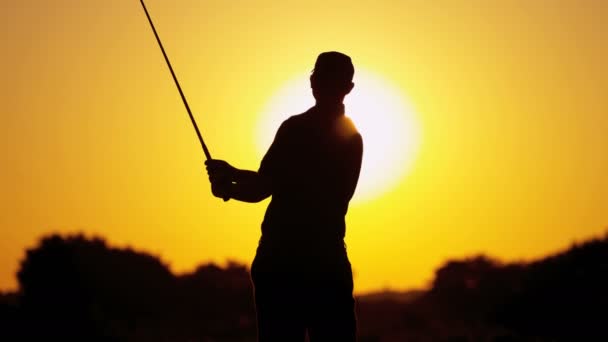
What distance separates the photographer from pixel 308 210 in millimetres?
8422

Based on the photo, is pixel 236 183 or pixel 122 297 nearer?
pixel 236 183

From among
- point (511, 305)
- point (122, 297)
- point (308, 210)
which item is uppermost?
point (122, 297)

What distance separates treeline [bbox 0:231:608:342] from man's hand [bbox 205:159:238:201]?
11473mm

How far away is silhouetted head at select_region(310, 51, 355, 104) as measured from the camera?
28.0 feet

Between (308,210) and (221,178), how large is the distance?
600mm

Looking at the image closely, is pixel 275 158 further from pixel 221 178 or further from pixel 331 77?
pixel 331 77

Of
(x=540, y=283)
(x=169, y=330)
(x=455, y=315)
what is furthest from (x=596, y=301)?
(x=169, y=330)

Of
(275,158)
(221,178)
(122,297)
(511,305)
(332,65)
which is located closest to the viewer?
(275,158)

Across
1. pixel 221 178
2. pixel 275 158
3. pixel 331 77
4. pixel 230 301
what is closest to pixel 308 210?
pixel 275 158

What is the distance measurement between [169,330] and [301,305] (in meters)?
17.2

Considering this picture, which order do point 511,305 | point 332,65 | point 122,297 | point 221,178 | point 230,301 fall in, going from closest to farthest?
1. point 332,65
2. point 221,178
3. point 511,305
4. point 122,297
5. point 230,301

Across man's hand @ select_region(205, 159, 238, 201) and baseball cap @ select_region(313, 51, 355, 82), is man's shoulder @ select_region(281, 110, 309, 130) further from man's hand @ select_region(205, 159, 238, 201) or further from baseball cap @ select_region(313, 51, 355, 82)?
man's hand @ select_region(205, 159, 238, 201)

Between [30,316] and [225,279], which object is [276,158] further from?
[225,279]

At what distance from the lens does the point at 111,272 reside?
28.5m
